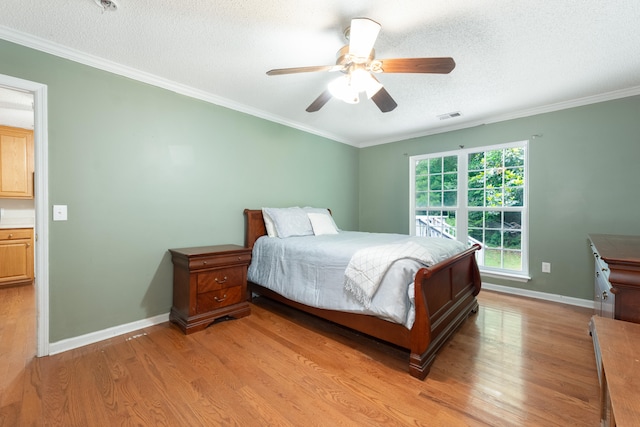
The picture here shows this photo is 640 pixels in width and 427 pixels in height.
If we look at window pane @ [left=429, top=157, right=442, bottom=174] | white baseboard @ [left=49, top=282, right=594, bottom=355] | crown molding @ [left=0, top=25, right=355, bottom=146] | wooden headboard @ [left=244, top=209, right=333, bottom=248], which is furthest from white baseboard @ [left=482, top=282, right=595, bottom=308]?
crown molding @ [left=0, top=25, right=355, bottom=146]

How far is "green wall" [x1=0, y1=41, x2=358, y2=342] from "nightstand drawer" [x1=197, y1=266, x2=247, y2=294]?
50cm

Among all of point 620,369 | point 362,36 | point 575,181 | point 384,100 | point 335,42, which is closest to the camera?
point 620,369

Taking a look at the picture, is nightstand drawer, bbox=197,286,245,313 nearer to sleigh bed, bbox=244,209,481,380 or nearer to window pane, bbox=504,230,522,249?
sleigh bed, bbox=244,209,481,380

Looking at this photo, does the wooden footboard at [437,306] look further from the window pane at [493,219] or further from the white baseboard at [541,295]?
the window pane at [493,219]

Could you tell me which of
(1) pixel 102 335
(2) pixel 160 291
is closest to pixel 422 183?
(2) pixel 160 291

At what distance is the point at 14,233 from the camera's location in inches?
146

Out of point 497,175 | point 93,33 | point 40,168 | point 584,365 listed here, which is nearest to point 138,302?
point 40,168

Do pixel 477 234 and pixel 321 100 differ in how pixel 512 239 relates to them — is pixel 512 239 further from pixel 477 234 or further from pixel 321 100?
pixel 321 100

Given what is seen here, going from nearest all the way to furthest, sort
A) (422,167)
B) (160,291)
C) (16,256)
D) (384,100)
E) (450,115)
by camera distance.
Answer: (384,100), (160,291), (450,115), (16,256), (422,167)

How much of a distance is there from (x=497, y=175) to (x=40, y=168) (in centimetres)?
489

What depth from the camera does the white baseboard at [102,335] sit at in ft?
6.81

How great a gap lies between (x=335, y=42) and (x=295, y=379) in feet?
7.93

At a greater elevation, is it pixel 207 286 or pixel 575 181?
pixel 575 181

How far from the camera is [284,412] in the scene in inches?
58.0
